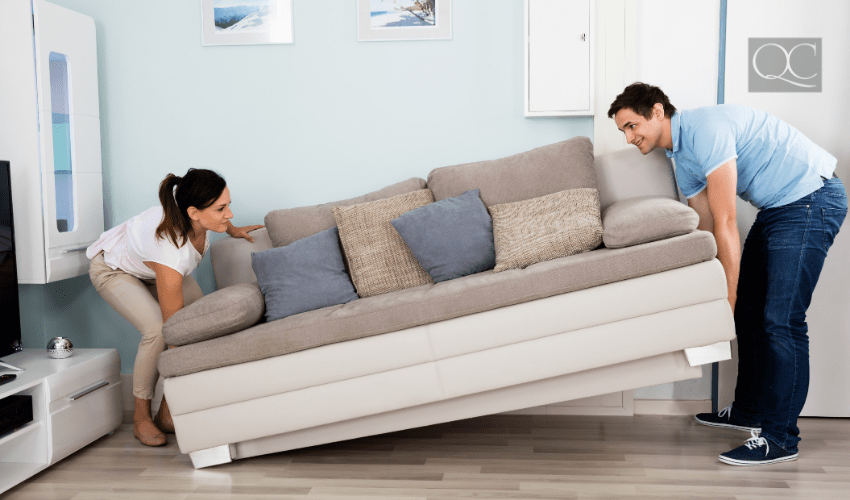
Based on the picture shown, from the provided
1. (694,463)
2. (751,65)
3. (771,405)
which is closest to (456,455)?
(694,463)

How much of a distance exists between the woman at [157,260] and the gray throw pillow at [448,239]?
2.63 feet

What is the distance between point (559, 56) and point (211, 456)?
2286mm

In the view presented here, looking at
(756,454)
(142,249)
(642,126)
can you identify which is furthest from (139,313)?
(756,454)

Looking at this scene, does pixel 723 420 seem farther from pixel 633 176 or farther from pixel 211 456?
pixel 211 456

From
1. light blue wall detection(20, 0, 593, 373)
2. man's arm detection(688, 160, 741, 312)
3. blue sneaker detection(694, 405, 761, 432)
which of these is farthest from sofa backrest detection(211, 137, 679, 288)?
blue sneaker detection(694, 405, 761, 432)

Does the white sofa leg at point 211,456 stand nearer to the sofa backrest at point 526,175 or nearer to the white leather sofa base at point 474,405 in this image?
the white leather sofa base at point 474,405

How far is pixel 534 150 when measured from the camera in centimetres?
288

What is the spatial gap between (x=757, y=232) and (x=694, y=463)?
940 mm

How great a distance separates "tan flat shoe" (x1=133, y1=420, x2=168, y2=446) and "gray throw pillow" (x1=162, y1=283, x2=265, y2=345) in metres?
0.58

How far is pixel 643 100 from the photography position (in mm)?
2441

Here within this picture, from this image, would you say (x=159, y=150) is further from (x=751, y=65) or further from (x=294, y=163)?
(x=751, y=65)

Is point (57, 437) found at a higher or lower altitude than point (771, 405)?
lower

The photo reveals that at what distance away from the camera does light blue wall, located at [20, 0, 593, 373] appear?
306cm

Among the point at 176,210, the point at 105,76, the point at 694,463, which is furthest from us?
the point at 105,76
